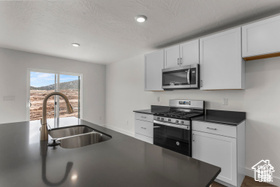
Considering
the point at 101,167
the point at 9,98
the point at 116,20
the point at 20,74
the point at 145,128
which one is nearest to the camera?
the point at 101,167

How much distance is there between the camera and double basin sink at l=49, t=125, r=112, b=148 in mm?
1289

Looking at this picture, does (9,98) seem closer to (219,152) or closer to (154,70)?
(154,70)

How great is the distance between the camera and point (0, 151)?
954 mm

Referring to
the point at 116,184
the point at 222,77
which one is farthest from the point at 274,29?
the point at 116,184

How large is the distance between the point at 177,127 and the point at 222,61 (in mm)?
1241

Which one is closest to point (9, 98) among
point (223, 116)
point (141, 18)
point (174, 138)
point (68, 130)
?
point (68, 130)

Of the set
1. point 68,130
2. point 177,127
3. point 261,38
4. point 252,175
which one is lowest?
point 252,175

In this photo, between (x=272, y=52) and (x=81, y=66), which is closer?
(x=272, y=52)

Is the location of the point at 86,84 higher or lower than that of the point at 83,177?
higher

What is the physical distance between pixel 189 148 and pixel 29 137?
6.67 feet

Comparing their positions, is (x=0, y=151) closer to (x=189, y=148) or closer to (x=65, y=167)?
(x=65, y=167)

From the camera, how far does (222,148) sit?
1.94m

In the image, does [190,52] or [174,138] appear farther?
[190,52]

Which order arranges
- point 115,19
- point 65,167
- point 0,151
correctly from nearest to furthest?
point 65,167, point 0,151, point 115,19
